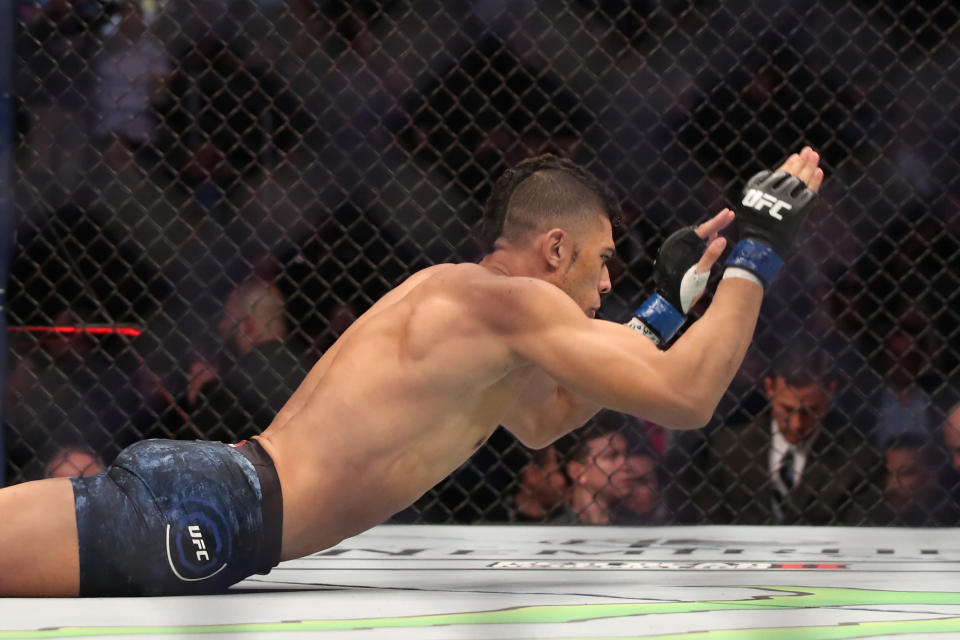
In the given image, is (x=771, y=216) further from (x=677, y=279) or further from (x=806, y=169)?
(x=677, y=279)

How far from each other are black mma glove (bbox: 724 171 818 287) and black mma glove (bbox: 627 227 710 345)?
0.17 meters

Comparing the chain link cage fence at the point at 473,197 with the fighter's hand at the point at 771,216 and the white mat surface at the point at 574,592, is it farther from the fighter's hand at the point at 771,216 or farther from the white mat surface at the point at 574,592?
the fighter's hand at the point at 771,216

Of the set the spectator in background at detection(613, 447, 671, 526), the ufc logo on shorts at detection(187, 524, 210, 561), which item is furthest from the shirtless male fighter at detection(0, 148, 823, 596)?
the spectator in background at detection(613, 447, 671, 526)

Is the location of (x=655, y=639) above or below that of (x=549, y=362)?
below

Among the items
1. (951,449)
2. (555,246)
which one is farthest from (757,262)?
(951,449)

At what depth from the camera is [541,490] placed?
2.45 metres

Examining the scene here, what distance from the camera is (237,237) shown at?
8.46ft

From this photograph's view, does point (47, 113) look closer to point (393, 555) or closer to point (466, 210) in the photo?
point (466, 210)

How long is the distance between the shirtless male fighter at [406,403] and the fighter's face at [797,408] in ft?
3.36

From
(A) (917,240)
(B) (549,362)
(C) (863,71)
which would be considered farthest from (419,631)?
(C) (863,71)

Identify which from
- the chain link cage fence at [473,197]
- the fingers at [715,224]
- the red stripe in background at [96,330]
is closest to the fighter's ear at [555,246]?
the fingers at [715,224]

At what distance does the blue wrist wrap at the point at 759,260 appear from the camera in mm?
1315

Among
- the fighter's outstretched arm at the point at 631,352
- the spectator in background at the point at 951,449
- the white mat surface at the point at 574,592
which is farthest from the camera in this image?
the spectator in background at the point at 951,449

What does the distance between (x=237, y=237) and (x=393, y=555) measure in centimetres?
99
